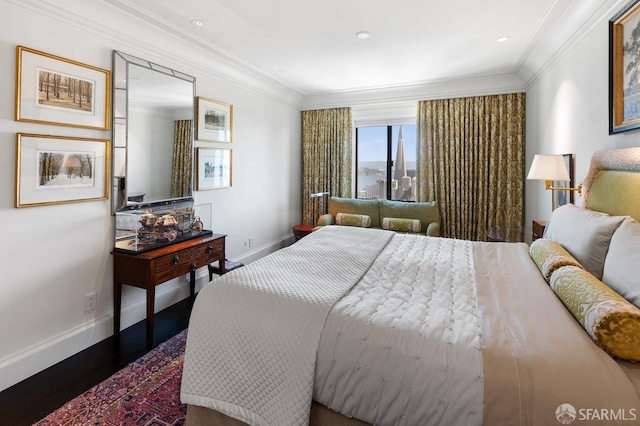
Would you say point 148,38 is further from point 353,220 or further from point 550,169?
point 550,169

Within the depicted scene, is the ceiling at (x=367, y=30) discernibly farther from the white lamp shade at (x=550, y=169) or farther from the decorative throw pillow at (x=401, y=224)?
the decorative throw pillow at (x=401, y=224)

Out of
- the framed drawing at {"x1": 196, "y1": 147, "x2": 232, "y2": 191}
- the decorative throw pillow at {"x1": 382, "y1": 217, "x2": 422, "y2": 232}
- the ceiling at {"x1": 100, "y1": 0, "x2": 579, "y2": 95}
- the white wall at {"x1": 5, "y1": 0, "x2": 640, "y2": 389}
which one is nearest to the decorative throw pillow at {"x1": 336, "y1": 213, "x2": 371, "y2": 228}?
the decorative throw pillow at {"x1": 382, "y1": 217, "x2": 422, "y2": 232}

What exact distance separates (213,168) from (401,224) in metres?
2.66

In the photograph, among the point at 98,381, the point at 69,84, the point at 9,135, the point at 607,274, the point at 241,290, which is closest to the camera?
the point at 607,274

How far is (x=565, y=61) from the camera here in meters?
2.97

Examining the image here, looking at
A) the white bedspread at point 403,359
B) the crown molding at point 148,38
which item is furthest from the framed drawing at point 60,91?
the white bedspread at point 403,359

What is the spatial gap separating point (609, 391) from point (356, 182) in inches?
193

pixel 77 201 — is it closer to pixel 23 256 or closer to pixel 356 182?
pixel 23 256

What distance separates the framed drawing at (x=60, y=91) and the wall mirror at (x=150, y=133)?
0.12 meters

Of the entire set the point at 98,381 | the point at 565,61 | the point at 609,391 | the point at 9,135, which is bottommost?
the point at 98,381

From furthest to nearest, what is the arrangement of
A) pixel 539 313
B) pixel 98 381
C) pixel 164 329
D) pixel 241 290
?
pixel 164 329, pixel 98 381, pixel 241 290, pixel 539 313

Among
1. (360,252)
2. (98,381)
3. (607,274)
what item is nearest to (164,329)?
(98,381)

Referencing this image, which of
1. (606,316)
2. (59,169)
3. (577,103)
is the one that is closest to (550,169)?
(577,103)

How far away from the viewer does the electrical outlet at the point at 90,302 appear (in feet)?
8.29
